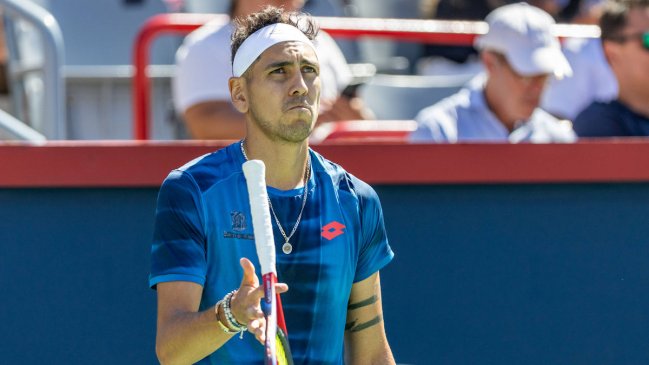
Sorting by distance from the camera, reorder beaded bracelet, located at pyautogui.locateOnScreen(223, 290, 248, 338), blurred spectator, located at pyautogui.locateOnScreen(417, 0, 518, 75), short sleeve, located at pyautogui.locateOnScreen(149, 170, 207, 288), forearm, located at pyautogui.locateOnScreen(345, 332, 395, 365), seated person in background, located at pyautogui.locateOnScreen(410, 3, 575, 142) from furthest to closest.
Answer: blurred spectator, located at pyautogui.locateOnScreen(417, 0, 518, 75), seated person in background, located at pyautogui.locateOnScreen(410, 3, 575, 142), forearm, located at pyautogui.locateOnScreen(345, 332, 395, 365), short sleeve, located at pyautogui.locateOnScreen(149, 170, 207, 288), beaded bracelet, located at pyautogui.locateOnScreen(223, 290, 248, 338)

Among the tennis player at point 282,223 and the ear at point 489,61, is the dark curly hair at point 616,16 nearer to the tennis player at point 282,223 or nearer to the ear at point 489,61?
the ear at point 489,61

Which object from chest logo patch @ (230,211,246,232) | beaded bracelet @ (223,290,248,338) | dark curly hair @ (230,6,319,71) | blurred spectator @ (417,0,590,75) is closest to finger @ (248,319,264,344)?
beaded bracelet @ (223,290,248,338)

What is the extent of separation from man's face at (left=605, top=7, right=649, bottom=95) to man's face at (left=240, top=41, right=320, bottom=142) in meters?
2.41

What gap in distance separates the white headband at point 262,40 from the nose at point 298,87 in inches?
4.9

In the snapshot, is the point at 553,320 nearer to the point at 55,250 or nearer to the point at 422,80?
the point at 55,250

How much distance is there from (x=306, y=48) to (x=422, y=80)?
3661 millimetres

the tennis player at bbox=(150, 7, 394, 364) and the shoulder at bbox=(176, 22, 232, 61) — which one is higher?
the shoulder at bbox=(176, 22, 232, 61)

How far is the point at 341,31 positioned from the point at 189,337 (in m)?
3.38

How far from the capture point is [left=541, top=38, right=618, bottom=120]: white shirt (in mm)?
6477

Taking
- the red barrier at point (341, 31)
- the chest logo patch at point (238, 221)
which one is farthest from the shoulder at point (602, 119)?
the chest logo patch at point (238, 221)

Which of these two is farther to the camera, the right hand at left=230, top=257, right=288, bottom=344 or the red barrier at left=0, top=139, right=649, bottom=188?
the red barrier at left=0, top=139, right=649, bottom=188

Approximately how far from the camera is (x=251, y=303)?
2.65 m

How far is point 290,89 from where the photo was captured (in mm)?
3107

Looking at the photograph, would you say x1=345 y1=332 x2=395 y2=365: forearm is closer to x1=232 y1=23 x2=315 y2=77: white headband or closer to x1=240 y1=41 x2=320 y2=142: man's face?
x1=240 y1=41 x2=320 y2=142: man's face
